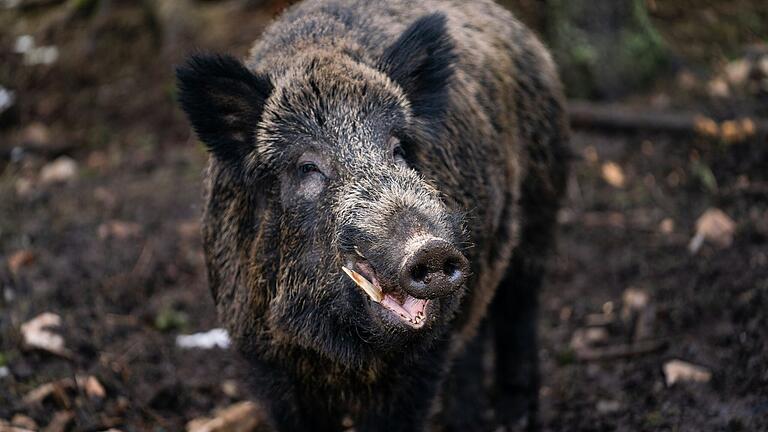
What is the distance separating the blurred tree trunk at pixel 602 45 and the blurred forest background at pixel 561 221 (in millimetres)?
16

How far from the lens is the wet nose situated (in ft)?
9.26

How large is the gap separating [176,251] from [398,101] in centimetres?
336

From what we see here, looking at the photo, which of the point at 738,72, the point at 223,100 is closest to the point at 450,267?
the point at 223,100

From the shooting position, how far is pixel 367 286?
123 inches

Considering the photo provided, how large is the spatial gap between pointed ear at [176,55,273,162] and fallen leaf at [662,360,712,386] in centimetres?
264

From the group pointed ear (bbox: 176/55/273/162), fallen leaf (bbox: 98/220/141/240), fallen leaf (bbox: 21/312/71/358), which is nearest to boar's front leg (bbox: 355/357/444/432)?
pointed ear (bbox: 176/55/273/162)

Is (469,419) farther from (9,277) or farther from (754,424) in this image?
(9,277)

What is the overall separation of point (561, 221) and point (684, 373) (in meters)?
2.41

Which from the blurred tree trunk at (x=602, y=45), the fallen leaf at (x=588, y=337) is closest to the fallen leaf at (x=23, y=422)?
the fallen leaf at (x=588, y=337)

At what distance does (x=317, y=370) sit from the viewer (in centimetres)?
383

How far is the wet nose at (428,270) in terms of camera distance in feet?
9.26

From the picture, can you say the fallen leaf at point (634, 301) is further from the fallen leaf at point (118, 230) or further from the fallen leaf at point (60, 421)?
the fallen leaf at point (118, 230)

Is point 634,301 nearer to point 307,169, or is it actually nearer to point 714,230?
point 714,230

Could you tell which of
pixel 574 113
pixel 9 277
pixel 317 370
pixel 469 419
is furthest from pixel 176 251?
pixel 574 113
